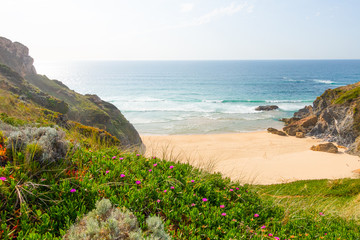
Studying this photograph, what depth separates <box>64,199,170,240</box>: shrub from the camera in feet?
8.54

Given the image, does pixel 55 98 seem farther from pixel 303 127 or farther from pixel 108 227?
pixel 303 127

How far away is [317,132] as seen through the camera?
94.3 ft

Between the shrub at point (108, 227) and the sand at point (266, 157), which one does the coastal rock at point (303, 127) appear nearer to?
the sand at point (266, 157)

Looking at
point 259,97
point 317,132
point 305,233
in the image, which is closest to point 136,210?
point 305,233

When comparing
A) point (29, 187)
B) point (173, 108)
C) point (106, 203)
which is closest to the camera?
point (106, 203)

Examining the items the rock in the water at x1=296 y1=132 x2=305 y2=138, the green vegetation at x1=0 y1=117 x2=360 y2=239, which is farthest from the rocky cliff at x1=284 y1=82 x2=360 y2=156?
the green vegetation at x1=0 y1=117 x2=360 y2=239

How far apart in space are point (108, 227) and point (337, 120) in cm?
2814

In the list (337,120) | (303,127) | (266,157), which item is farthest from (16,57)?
(303,127)

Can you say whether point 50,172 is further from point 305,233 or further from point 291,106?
point 291,106

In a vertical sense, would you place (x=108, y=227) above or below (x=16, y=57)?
below

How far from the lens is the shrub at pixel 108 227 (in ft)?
8.54

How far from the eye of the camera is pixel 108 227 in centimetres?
263

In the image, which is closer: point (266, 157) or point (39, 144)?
point (39, 144)

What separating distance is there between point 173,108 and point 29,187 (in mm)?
45104
